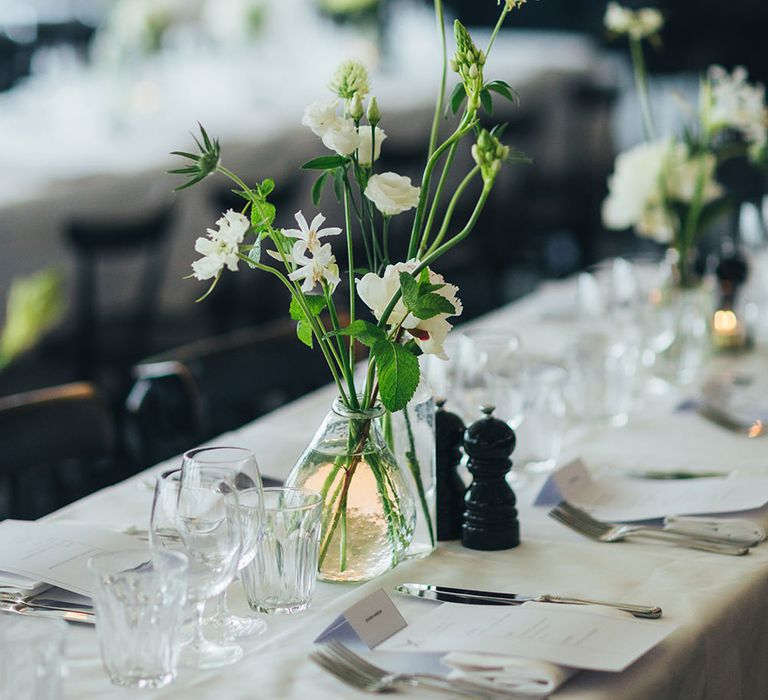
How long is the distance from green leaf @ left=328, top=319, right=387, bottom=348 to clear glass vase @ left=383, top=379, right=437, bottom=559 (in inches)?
5.7

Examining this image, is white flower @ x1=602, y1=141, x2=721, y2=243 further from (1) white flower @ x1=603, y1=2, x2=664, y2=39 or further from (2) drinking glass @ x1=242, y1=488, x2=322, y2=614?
(2) drinking glass @ x1=242, y1=488, x2=322, y2=614

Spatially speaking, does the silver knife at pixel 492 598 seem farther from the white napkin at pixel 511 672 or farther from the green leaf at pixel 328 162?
the green leaf at pixel 328 162

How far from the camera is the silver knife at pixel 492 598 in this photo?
3.83ft

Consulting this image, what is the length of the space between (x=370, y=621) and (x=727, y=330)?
1.47 meters

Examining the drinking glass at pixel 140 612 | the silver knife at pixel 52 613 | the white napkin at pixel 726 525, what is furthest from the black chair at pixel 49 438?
the white napkin at pixel 726 525

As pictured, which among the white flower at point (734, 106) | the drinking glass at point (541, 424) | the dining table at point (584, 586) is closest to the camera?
the dining table at point (584, 586)

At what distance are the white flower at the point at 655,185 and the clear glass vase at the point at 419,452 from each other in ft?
3.79

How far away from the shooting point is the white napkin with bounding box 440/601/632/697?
1014 millimetres

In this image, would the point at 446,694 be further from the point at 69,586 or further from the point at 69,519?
A: the point at 69,519

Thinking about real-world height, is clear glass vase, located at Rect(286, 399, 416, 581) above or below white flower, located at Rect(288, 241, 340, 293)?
below

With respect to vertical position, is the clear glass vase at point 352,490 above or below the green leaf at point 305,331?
below

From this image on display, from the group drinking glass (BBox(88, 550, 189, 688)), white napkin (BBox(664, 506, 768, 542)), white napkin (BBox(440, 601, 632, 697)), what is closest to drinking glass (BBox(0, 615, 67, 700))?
drinking glass (BBox(88, 550, 189, 688))

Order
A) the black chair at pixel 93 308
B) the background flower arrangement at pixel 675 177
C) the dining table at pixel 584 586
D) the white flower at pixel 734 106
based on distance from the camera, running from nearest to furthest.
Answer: the dining table at pixel 584 586
the white flower at pixel 734 106
the background flower arrangement at pixel 675 177
the black chair at pixel 93 308

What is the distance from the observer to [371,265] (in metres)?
1.29
